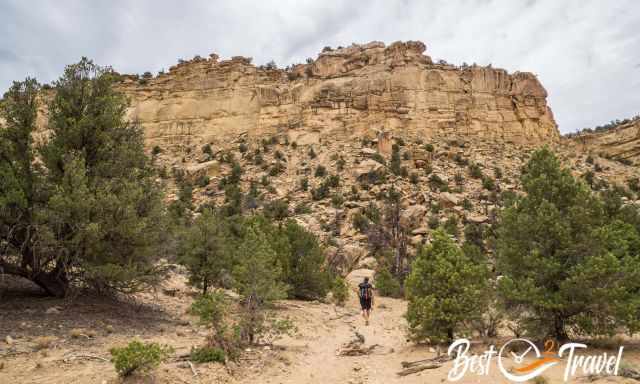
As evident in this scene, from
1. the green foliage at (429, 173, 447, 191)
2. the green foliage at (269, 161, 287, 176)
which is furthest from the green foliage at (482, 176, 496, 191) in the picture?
the green foliage at (269, 161, 287, 176)

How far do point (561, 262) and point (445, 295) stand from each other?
2407 mm

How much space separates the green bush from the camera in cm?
772

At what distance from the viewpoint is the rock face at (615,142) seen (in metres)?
48.6

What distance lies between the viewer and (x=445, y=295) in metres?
9.41

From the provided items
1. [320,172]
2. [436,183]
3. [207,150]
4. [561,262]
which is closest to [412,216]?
[436,183]

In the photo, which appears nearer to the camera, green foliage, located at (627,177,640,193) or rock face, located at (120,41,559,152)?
green foliage, located at (627,177,640,193)

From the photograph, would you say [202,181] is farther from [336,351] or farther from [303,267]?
[336,351]

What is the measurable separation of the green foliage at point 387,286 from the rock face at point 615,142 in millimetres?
37306

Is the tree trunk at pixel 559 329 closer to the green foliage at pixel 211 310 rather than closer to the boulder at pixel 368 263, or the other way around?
the green foliage at pixel 211 310

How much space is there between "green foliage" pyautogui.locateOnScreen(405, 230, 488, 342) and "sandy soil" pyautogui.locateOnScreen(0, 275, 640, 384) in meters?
0.54

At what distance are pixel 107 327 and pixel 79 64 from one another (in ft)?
23.8

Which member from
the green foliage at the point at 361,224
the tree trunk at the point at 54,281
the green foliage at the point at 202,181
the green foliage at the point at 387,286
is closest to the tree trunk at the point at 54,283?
the tree trunk at the point at 54,281

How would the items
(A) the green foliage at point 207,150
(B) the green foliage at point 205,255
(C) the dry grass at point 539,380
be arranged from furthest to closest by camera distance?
(A) the green foliage at point 207,150, (B) the green foliage at point 205,255, (C) the dry grass at point 539,380

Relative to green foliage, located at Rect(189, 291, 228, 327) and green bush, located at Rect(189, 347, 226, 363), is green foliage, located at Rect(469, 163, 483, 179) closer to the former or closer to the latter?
green foliage, located at Rect(189, 291, 228, 327)
